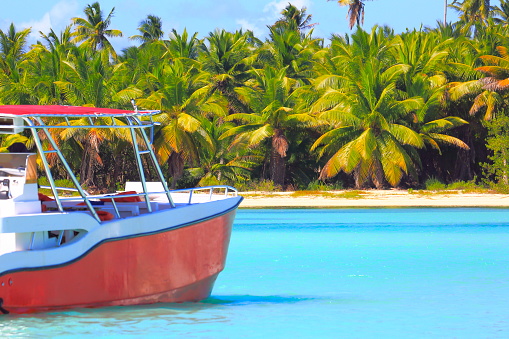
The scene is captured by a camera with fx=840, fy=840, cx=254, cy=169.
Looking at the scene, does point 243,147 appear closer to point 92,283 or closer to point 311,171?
point 311,171

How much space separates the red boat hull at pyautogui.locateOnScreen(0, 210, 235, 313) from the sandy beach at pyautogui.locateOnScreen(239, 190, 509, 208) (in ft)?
72.4

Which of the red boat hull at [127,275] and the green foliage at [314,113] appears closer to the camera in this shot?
the red boat hull at [127,275]

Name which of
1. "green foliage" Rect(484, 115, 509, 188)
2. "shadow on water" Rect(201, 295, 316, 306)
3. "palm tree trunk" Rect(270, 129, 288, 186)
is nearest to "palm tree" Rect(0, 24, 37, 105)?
"palm tree trunk" Rect(270, 129, 288, 186)

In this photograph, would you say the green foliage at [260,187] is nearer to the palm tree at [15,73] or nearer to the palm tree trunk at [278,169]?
the palm tree trunk at [278,169]

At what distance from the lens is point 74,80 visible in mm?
38844

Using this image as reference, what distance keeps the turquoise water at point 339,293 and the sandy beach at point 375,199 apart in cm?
791

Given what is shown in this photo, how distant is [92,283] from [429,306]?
4891 mm

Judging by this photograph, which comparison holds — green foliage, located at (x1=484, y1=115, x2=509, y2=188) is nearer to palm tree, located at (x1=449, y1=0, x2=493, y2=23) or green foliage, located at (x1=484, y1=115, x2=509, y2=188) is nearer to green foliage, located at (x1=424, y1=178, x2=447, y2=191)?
green foliage, located at (x1=424, y1=178, x2=447, y2=191)

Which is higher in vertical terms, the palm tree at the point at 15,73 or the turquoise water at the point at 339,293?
the palm tree at the point at 15,73

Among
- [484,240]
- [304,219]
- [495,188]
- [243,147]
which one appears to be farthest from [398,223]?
[243,147]

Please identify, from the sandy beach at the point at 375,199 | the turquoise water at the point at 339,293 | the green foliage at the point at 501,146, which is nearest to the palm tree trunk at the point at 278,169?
the sandy beach at the point at 375,199

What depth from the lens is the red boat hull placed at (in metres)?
9.64

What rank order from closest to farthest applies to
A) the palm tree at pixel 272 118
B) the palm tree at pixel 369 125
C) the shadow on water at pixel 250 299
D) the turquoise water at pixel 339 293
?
1. the turquoise water at pixel 339 293
2. the shadow on water at pixel 250 299
3. the palm tree at pixel 369 125
4. the palm tree at pixel 272 118

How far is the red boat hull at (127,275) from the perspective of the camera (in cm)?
964
